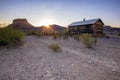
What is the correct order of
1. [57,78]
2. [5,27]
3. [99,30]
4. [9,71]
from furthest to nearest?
[99,30], [5,27], [9,71], [57,78]

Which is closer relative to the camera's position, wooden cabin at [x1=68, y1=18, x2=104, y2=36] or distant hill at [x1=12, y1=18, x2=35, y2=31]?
wooden cabin at [x1=68, y1=18, x2=104, y2=36]

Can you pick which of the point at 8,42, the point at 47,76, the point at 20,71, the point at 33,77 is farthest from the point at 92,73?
the point at 8,42

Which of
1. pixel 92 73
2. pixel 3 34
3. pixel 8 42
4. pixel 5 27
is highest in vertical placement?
pixel 5 27

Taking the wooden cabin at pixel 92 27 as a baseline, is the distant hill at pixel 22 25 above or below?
above

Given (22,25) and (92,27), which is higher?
(22,25)

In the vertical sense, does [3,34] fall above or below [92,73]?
above

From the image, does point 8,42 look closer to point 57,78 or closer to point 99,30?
point 57,78

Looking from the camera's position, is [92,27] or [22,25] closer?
[92,27]

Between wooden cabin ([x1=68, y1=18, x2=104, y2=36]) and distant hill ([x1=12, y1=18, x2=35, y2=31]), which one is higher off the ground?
distant hill ([x1=12, y1=18, x2=35, y2=31])

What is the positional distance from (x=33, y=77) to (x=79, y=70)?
1.85 m

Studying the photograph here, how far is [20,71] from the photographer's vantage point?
424 cm

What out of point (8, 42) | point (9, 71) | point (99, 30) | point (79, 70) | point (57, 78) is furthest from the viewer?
point (99, 30)

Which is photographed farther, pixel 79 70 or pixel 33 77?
pixel 79 70

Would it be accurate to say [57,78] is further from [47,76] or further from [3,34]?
[3,34]
